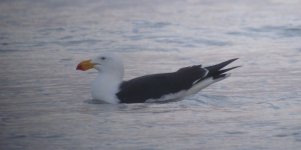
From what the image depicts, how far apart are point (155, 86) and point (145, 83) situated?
11cm

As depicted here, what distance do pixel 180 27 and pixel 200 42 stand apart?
140 cm

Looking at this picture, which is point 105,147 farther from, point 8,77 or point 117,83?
point 8,77

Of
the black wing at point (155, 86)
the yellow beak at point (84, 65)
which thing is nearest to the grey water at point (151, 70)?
the black wing at point (155, 86)

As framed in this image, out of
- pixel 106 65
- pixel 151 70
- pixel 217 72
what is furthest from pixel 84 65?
pixel 151 70

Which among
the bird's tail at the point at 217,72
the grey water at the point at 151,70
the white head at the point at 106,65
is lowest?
the grey water at the point at 151,70

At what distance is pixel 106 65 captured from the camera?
433 inches

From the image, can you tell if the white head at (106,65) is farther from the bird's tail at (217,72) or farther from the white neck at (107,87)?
the bird's tail at (217,72)

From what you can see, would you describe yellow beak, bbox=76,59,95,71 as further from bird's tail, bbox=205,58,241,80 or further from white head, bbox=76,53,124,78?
bird's tail, bbox=205,58,241,80

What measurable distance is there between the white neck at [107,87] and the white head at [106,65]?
0.14 feet

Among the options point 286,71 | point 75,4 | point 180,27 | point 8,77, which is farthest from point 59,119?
point 75,4

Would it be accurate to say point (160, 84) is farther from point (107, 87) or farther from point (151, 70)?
point (151, 70)

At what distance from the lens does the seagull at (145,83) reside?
10656 mm

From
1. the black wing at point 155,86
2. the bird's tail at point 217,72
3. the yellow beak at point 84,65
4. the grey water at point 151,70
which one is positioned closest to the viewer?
the grey water at point 151,70

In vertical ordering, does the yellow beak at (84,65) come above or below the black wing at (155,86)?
above
